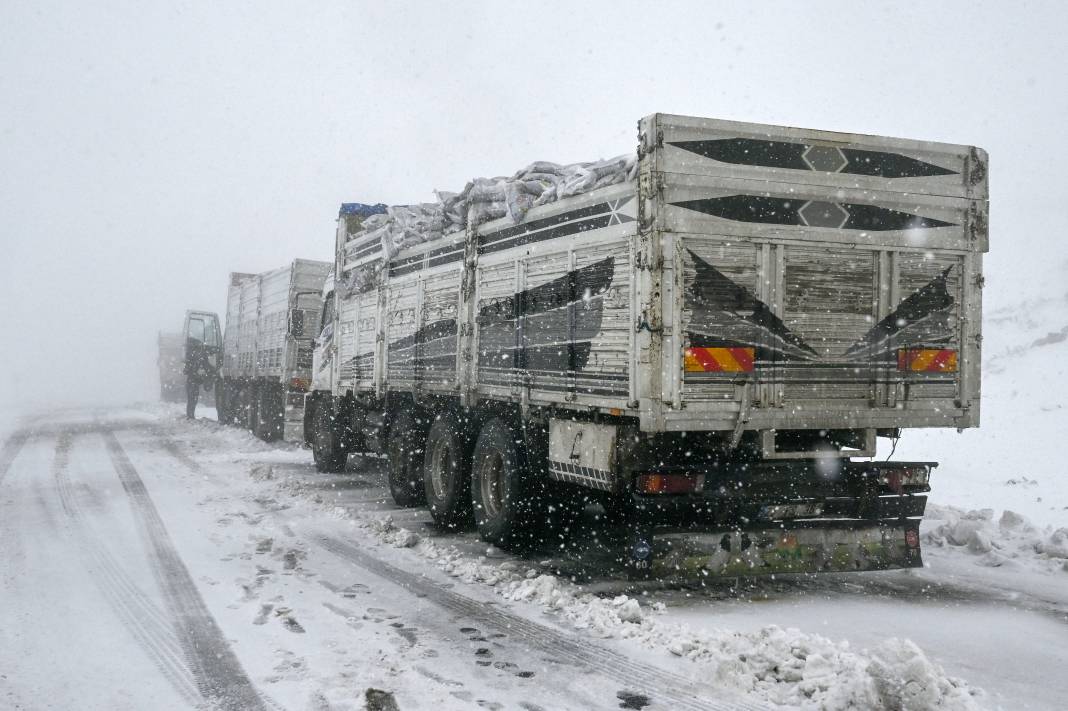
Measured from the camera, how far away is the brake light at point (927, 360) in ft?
21.1

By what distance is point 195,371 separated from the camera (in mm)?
29219

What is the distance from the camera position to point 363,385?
12.1 metres

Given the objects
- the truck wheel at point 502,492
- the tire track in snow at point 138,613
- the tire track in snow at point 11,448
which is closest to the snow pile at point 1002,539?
the truck wheel at point 502,492

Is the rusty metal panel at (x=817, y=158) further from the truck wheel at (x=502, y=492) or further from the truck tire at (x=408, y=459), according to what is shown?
the truck tire at (x=408, y=459)

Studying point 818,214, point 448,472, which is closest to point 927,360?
point 818,214

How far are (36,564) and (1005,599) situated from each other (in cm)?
773

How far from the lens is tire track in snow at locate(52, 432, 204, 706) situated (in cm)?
470

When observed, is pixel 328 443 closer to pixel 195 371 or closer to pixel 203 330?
pixel 195 371

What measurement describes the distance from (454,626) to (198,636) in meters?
1.59

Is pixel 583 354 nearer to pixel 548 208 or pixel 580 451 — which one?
pixel 580 451

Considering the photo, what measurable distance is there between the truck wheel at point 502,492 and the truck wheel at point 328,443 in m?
5.89

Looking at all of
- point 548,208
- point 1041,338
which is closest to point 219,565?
point 548,208

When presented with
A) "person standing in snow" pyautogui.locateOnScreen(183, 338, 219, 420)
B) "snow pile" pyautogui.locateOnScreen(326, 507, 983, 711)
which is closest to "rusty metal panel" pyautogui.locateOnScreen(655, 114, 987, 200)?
"snow pile" pyautogui.locateOnScreen(326, 507, 983, 711)

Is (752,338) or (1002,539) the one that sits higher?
(752,338)
